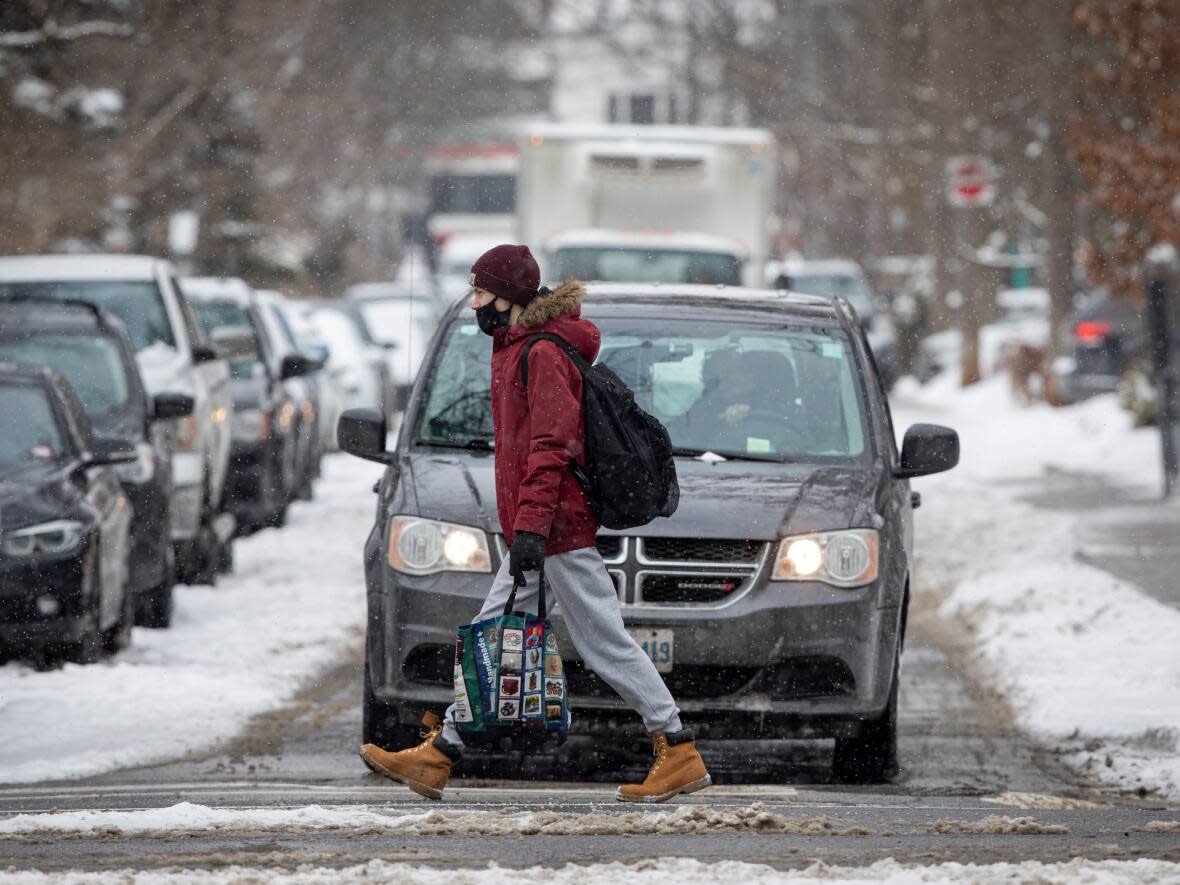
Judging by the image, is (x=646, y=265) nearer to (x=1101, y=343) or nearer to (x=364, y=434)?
(x=1101, y=343)

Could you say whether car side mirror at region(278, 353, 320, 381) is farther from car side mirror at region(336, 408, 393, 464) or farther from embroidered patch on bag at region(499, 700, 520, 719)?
embroidered patch on bag at region(499, 700, 520, 719)

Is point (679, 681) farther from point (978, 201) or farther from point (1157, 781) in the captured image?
point (978, 201)

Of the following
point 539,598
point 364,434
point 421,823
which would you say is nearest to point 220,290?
point 364,434

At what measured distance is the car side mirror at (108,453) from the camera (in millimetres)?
11398

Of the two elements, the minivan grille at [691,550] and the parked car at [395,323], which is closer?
the minivan grille at [691,550]

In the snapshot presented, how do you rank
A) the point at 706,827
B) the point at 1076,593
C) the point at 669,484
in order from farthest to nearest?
1. the point at 1076,593
2. the point at 669,484
3. the point at 706,827

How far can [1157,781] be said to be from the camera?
871cm

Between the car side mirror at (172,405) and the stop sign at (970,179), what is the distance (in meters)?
23.9

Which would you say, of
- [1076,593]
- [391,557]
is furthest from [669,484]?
[1076,593]

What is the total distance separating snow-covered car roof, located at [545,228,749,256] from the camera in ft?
69.8

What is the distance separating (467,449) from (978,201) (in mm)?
29100

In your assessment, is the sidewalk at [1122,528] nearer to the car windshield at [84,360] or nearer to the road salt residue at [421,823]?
the car windshield at [84,360]

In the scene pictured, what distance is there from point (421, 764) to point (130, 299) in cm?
843

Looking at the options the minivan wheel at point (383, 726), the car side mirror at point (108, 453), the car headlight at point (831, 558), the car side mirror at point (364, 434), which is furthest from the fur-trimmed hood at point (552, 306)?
the car side mirror at point (108, 453)
